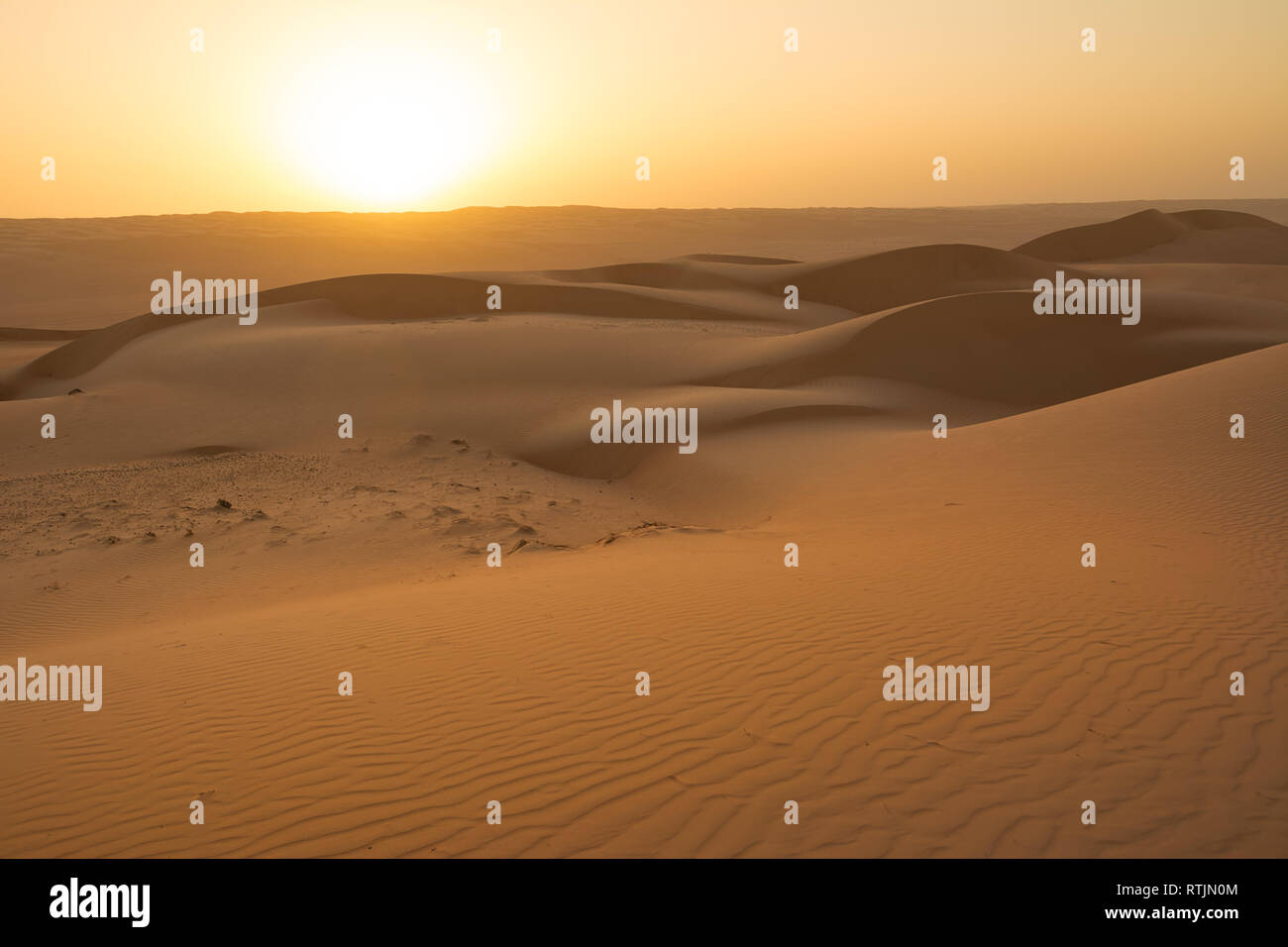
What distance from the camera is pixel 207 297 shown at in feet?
139

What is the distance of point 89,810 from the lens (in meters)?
4.67

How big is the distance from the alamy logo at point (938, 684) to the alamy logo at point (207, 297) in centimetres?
2822

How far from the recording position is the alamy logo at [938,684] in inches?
213

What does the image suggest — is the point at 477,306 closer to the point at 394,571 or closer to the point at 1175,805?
the point at 394,571

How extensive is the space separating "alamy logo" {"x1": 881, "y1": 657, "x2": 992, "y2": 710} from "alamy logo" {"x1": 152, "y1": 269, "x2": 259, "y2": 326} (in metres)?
28.2

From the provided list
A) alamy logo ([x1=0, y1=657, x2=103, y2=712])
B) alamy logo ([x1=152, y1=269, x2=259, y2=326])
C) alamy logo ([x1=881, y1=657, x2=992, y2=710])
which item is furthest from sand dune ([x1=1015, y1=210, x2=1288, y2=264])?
alamy logo ([x1=0, y1=657, x2=103, y2=712])

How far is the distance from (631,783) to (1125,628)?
4023 millimetres

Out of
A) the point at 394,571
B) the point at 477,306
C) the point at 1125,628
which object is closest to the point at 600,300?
the point at 477,306

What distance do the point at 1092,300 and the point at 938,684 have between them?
27.1m

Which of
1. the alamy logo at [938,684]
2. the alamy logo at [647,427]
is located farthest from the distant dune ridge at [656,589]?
the alamy logo at [647,427]
